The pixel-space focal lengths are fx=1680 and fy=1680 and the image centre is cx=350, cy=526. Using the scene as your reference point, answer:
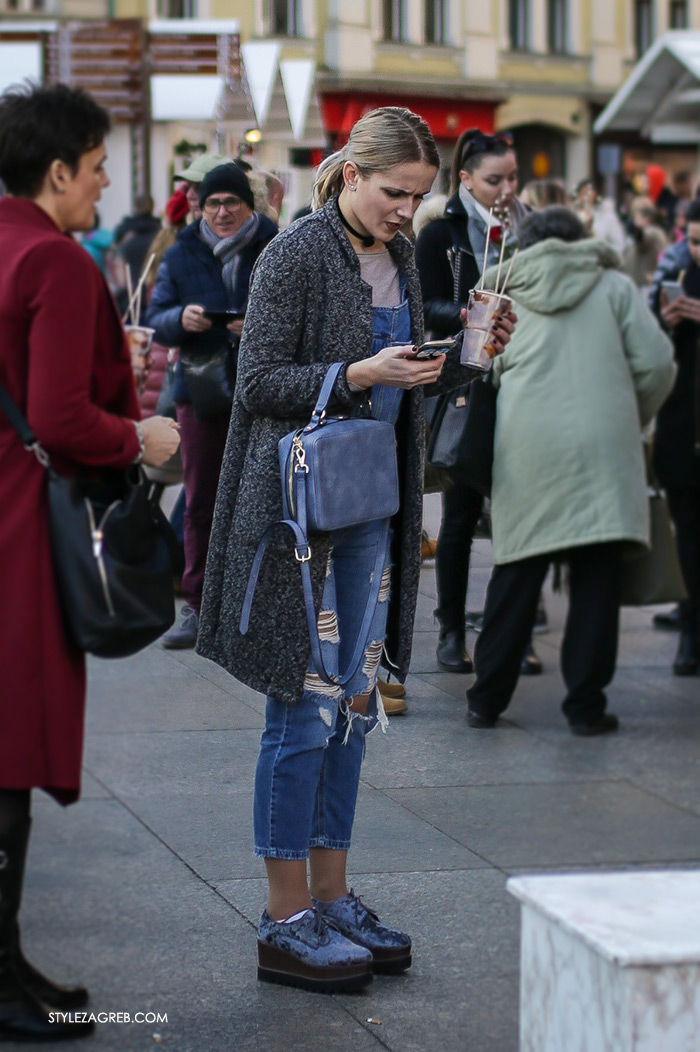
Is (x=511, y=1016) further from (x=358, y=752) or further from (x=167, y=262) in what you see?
(x=167, y=262)

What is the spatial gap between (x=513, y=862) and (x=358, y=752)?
3.24 feet

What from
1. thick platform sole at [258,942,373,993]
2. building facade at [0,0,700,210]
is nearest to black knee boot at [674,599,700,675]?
building facade at [0,0,700,210]

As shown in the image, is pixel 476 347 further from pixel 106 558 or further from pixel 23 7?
pixel 23 7

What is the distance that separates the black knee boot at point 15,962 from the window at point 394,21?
254 centimetres

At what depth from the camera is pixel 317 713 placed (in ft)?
10.8

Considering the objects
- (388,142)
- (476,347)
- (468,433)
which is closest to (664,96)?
(468,433)

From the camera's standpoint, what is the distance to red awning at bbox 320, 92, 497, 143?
4.01m

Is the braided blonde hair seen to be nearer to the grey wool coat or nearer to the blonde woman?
the blonde woman

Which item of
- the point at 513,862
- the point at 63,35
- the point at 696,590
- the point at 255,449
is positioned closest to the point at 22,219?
the point at 255,449

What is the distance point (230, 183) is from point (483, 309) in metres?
0.90

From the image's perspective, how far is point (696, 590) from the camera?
6641mm

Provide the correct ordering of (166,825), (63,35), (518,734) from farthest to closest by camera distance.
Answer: (63,35), (518,734), (166,825)

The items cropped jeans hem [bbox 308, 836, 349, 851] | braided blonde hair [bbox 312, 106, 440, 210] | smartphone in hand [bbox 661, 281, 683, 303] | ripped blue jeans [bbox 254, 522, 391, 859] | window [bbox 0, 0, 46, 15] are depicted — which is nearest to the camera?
braided blonde hair [bbox 312, 106, 440, 210]

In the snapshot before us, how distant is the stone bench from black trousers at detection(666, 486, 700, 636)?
151 inches
